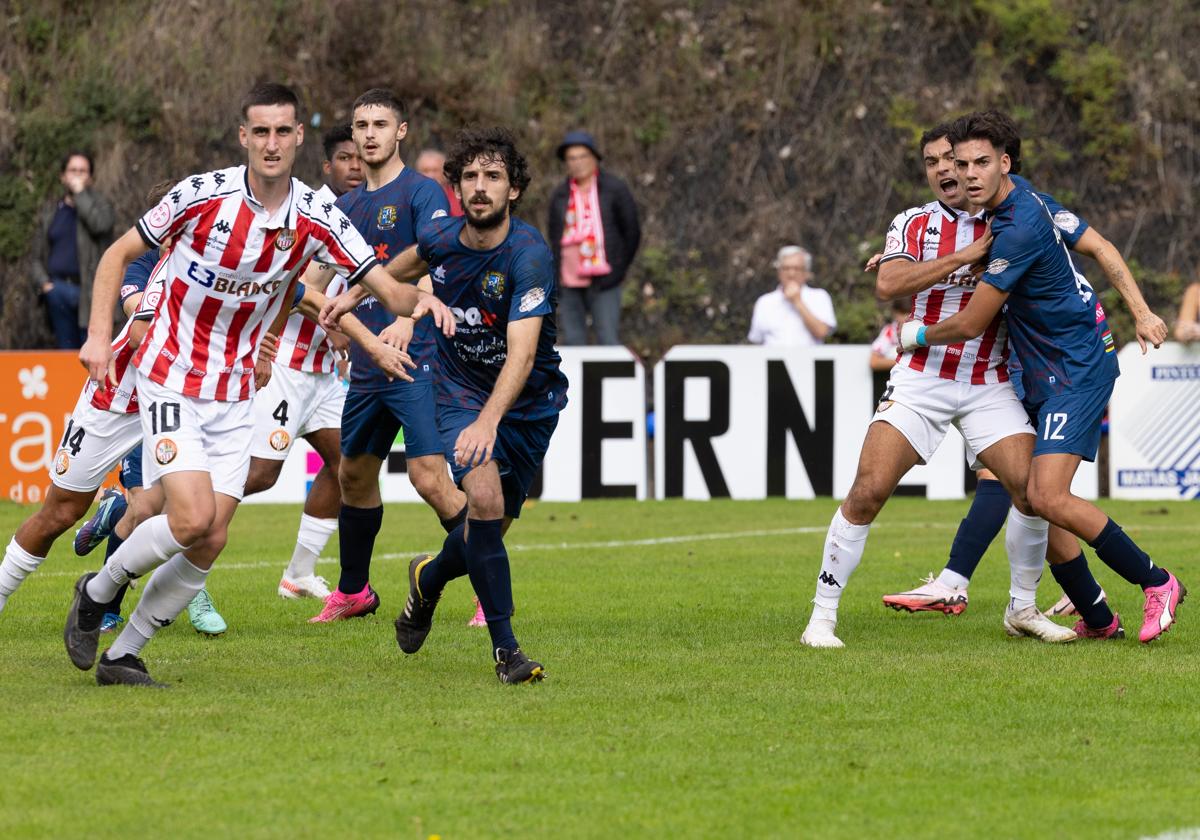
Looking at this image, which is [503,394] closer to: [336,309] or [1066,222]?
[336,309]

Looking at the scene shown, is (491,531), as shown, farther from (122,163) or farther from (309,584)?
(122,163)

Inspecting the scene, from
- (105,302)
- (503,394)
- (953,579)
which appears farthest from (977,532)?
(105,302)

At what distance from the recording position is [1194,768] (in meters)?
5.34

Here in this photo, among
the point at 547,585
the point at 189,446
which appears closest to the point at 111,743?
the point at 189,446

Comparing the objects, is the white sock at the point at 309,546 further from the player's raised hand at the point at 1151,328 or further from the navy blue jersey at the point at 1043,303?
the player's raised hand at the point at 1151,328

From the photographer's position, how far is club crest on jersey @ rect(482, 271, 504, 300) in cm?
693

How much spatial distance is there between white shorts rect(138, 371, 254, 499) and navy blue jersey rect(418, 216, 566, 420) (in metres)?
0.90

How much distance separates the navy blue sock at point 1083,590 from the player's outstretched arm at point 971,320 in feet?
3.71

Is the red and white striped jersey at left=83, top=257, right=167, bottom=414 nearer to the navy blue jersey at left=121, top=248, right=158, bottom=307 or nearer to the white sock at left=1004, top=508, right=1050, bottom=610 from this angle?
the navy blue jersey at left=121, top=248, right=158, bottom=307

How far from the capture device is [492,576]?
6707 millimetres

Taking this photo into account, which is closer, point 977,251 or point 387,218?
point 977,251

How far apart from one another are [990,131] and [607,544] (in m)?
5.29

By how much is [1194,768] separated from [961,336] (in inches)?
103

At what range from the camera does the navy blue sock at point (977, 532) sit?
8.84 m
